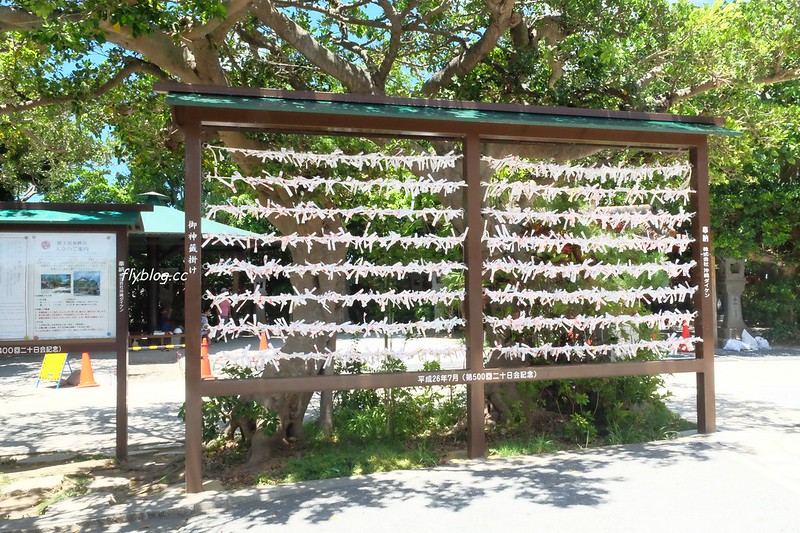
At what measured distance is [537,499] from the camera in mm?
5160

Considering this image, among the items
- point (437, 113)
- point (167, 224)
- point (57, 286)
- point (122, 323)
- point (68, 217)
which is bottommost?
point (122, 323)

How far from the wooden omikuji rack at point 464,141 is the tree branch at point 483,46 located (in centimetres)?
211

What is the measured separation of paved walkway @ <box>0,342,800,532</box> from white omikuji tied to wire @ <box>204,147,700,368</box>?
1.20m

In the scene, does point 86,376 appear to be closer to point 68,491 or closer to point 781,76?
point 68,491

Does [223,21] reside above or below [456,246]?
above

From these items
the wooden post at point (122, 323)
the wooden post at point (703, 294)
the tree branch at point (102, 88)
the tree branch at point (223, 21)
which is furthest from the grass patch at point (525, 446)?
the tree branch at point (102, 88)

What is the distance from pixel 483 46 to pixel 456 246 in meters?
3.03

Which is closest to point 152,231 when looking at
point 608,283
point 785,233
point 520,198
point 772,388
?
→ point 520,198

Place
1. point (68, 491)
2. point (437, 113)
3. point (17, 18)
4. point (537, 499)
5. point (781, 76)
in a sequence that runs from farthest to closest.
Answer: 1. point (781, 76)
2. point (17, 18)
3. point (437, 113)
4. point (68, 491)
5. point (537, 499)

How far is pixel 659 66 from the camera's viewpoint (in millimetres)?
9203

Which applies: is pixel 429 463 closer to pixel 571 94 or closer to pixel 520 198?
pixel 520 198

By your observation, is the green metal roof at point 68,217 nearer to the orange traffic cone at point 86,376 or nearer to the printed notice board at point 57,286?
the printed notice board at point 57,286

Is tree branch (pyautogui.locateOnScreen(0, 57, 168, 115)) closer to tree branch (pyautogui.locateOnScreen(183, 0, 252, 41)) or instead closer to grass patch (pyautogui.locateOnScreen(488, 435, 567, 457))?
tree branch (pyautogui.locateOnScreen(183, 0, 252, 41))

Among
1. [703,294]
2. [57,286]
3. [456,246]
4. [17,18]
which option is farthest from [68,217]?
[703,294]
